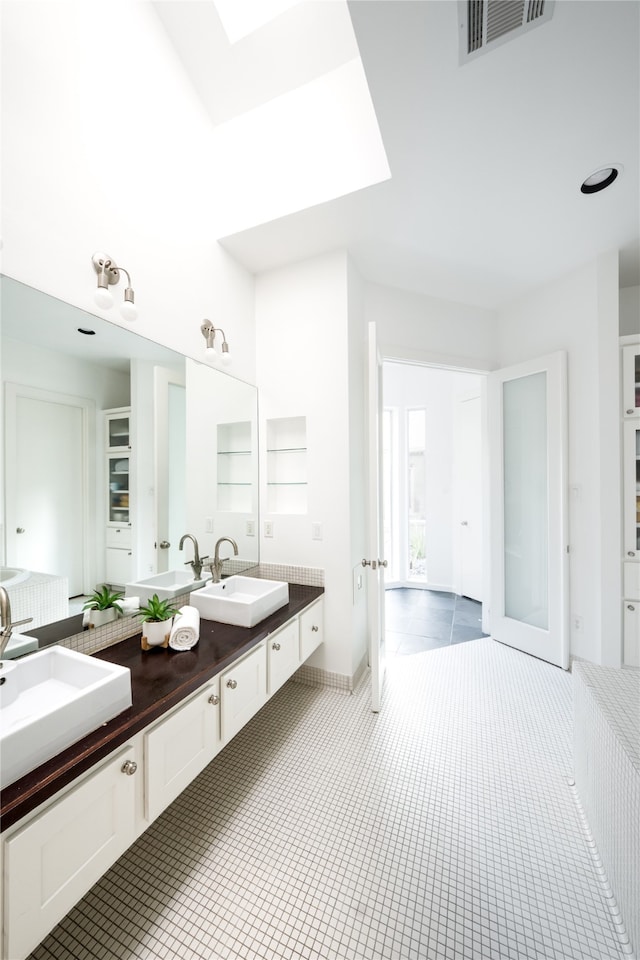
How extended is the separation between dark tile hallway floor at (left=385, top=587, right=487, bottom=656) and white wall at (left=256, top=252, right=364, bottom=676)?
0.74m

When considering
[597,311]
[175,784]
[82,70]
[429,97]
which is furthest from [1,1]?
[597,311]

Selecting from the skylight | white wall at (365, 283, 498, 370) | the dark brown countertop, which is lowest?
the dark brown countertop

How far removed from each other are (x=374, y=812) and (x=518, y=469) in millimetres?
2421

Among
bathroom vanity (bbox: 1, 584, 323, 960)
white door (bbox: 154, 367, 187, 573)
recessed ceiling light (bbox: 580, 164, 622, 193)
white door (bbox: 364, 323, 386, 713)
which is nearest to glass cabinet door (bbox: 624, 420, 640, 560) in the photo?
recessed ceiling light (bbox: 580, 164, 622, 193)

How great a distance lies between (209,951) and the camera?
3.47ft

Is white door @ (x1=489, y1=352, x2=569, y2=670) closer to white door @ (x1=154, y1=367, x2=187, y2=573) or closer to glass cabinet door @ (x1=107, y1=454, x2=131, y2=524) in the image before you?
white door @ (x1=154, y1=367, x2=187, y2=573)

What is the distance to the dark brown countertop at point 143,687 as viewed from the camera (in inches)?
32.7

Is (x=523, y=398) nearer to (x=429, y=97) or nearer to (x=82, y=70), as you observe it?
(x=429, y=97)

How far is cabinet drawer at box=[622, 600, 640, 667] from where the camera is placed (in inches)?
93.3

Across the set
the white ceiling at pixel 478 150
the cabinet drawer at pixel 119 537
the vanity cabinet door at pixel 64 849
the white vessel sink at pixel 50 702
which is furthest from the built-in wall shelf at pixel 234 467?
the vanity cabinet door at pixel 64 849

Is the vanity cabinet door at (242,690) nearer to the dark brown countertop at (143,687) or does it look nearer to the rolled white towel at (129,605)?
the dark brown countertop at (143,687)

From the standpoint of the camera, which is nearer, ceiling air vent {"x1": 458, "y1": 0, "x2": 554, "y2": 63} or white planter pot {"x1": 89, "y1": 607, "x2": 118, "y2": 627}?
ceiling air vent {"x1": 458, "y1": 0, "x2": 554, "y2": 63}

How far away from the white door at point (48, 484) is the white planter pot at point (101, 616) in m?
0.11

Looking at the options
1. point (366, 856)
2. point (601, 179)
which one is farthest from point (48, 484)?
point (601, 179)
